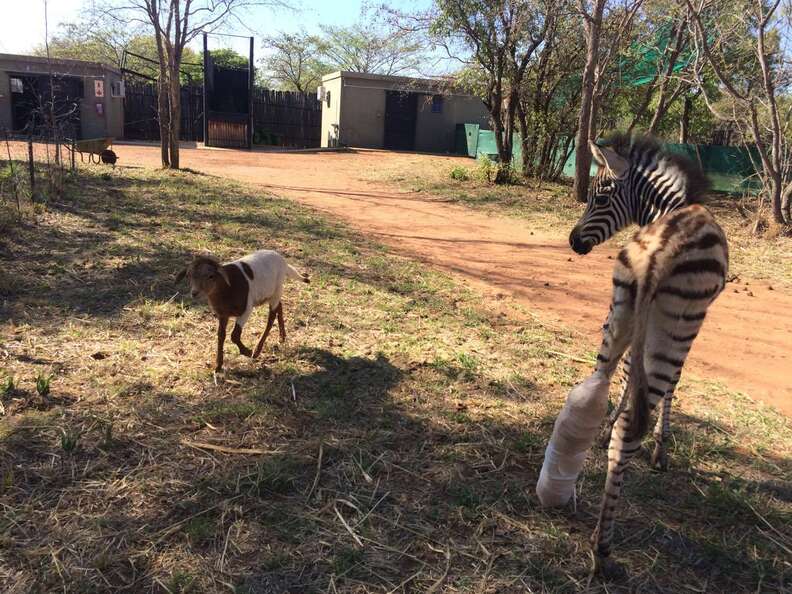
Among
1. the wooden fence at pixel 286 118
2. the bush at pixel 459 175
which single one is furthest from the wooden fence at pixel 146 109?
the bush at pixel 459 175

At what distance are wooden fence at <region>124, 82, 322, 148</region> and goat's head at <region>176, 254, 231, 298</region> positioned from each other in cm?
2724

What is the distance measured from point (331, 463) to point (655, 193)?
8.91 ft

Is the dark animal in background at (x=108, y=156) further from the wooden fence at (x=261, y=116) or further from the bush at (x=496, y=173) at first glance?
the wooden fence at (x=261, y=116)

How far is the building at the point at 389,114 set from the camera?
30.0 metres

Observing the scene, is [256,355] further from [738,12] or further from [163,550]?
[738,12]

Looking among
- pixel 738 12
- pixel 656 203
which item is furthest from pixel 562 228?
pixel 656 203

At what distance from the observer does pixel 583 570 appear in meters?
2.80

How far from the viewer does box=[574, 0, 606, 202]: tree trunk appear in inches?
530

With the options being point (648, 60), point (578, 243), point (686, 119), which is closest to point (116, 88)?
point (648, 60)

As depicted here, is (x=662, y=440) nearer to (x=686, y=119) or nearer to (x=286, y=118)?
(x=686, y=119)

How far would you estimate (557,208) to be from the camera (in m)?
14.5

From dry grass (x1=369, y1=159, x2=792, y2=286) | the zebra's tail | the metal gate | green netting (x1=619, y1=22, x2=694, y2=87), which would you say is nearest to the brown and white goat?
the zebra's tail

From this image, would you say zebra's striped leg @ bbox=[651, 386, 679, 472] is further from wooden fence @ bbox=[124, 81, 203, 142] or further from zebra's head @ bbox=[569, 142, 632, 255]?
wooden fence @ bbox=[124, 81, 203, 142]

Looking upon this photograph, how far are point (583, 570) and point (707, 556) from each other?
2.32ft
